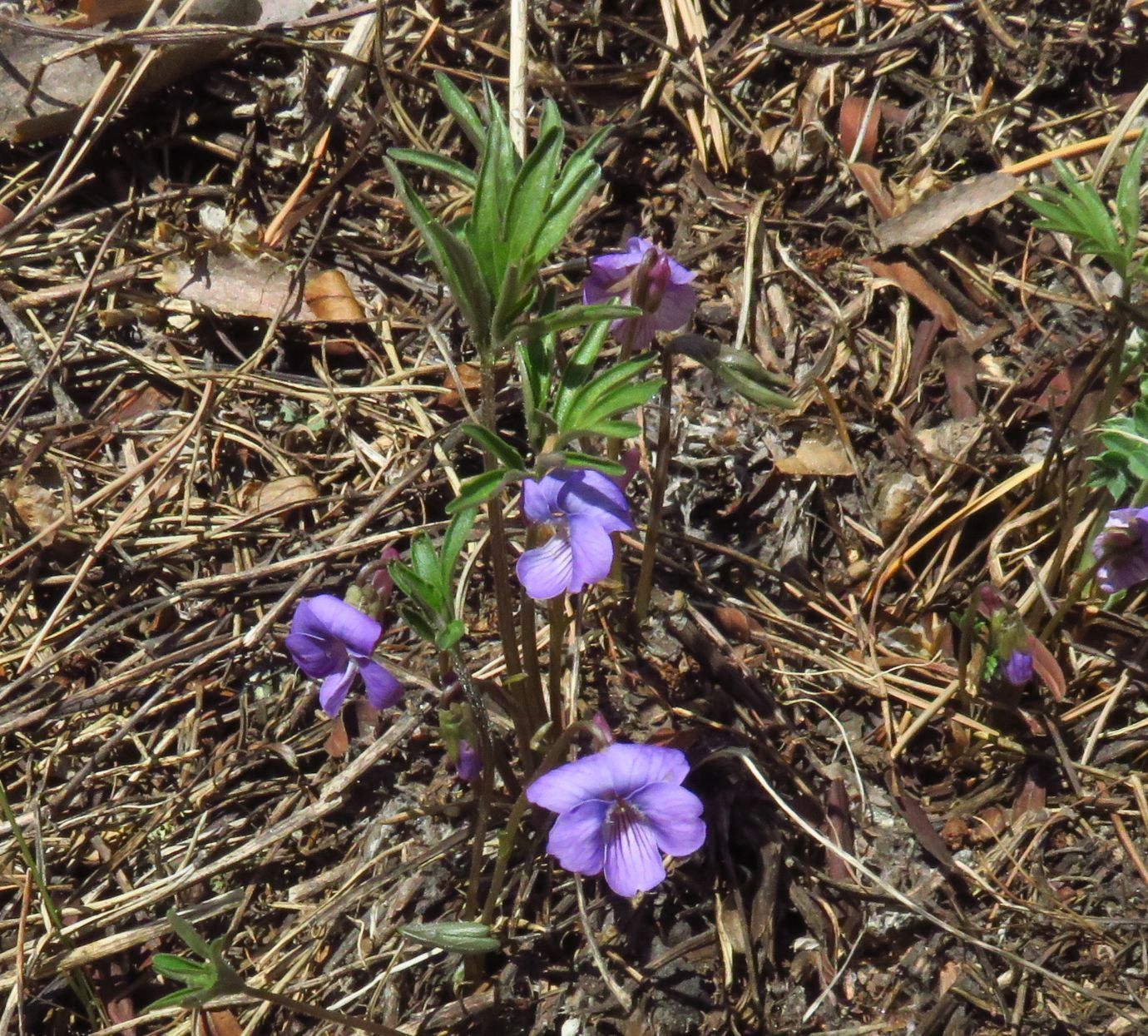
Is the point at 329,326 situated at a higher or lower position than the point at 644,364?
lower

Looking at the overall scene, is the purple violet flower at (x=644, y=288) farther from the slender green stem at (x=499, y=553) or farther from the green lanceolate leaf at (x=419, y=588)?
the green lanceolate leaf at (x=419, y=588)

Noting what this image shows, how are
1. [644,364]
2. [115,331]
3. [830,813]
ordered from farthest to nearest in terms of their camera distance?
[115,331]
[830,813]
[644,364]

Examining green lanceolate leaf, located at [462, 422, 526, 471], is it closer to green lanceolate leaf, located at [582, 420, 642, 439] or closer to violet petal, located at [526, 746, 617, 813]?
green lanceolate leaf, located at [582, 420, 642, 439]

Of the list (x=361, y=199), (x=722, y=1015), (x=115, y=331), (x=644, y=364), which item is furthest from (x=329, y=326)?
(x=722, y=1015)

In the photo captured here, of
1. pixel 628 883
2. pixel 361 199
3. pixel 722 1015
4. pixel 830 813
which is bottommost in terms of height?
pixel 722 1015

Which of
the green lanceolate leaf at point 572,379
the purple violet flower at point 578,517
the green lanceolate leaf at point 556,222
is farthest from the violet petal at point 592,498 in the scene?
the green lanceolate leaf at point 556,222

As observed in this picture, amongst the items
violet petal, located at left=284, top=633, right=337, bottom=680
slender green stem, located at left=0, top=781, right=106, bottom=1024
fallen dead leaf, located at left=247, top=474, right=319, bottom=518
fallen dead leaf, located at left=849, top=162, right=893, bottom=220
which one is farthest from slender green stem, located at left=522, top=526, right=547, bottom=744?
fallen dead leaf, located at left=849, top=162, right=893, bottom=220

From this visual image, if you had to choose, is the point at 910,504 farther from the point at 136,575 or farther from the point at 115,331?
the point at 115,331
